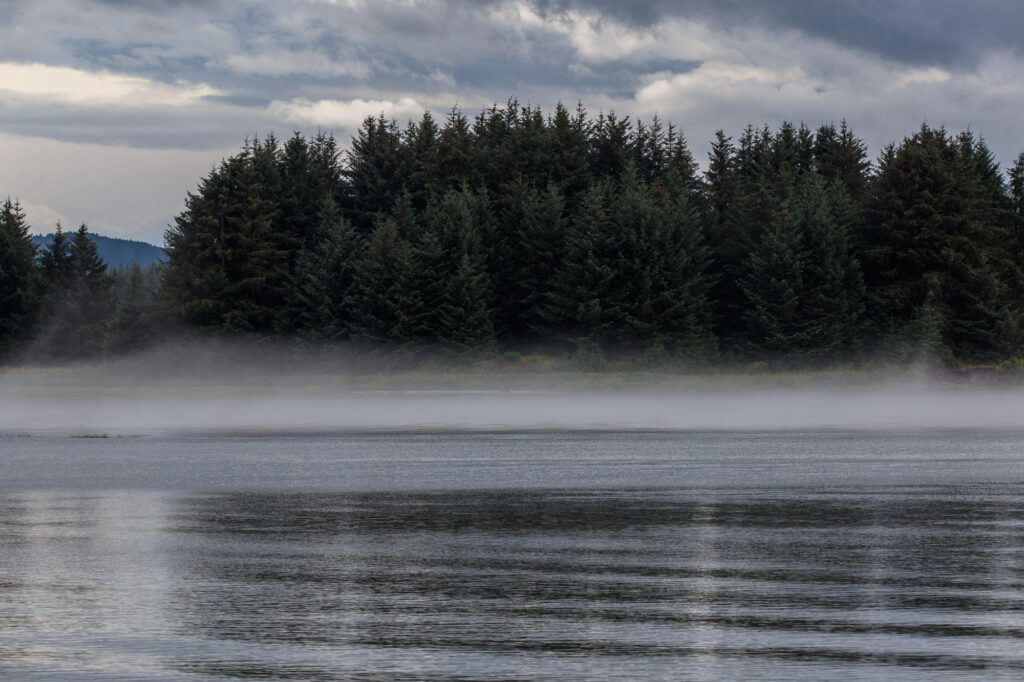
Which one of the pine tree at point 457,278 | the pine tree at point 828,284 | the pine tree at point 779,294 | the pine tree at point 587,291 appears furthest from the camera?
the pine tree at point 457,278

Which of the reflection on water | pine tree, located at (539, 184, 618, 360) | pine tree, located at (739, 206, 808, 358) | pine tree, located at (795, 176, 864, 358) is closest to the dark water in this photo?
the reflection on water

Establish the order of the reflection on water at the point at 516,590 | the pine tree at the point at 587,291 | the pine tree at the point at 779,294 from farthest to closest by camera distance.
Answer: the pine tree at the point at 587,291, the pine tree at the point at 779,294, the reflection on water at the point at 516,590

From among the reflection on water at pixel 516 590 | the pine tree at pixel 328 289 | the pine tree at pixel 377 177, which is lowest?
the reflection on water at pixel 516 590

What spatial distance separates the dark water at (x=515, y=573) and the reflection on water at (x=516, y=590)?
4cm

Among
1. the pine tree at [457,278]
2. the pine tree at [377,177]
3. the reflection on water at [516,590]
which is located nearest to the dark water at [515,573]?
the reflection on water at [516,590]

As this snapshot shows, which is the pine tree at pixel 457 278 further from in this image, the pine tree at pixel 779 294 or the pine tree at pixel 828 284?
the pine tree at pixel 828 284

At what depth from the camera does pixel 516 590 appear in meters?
12.4

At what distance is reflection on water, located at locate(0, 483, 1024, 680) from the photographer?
973 centimetres

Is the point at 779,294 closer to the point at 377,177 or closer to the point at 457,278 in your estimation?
the point at 457,278

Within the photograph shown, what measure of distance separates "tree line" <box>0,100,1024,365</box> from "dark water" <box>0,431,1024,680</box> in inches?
2575

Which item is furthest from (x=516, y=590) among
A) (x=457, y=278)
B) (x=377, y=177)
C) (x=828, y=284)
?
(x=377, y=177)

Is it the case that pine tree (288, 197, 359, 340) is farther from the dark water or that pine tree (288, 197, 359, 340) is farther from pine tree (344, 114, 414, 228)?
the dark water

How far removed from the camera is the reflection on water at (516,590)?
9727 mm

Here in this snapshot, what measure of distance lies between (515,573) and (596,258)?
3140 inches
